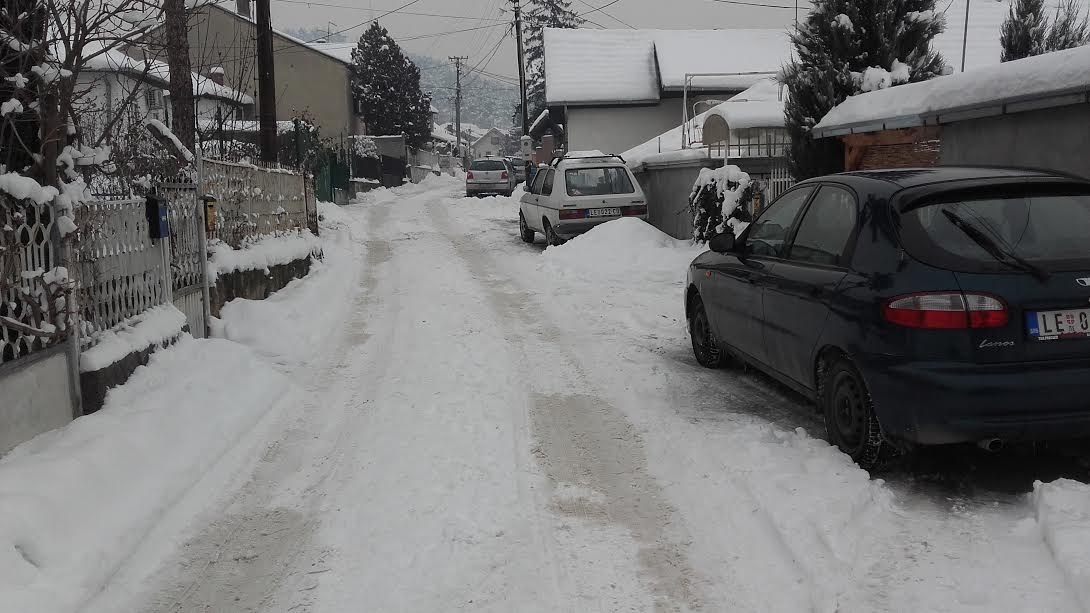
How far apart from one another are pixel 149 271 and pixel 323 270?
7437mm

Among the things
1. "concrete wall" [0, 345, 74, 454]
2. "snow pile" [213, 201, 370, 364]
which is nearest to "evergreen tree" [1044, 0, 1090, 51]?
"snow pile" [213, 201, 370, 364]

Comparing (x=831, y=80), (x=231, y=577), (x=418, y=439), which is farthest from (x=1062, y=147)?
(x=231, y=577)

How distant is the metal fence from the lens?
10047 mm

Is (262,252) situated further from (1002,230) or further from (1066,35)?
(1066,35)

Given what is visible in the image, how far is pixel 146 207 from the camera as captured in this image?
732 centimetres

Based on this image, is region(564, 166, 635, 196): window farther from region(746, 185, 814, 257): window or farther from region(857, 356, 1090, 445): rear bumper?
region(857, 356, 1090, 445): rear bumper

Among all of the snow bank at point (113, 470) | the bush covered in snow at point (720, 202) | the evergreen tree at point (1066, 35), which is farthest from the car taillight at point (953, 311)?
the evergreen tree at point (1066, 35)

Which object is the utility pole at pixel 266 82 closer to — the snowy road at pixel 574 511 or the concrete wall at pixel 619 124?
the snowy road at pixel 574 511

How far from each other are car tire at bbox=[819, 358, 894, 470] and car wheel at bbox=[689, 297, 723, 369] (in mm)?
2174

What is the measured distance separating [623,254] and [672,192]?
3694mm

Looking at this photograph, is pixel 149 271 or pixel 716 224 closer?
pixel 149 271

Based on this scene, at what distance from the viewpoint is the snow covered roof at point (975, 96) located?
760 centimetres

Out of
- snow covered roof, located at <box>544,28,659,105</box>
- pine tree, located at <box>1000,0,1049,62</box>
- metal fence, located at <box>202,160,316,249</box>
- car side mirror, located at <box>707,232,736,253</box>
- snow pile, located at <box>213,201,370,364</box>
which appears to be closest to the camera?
car side mirror, located at <box>707,232,736,253</box>

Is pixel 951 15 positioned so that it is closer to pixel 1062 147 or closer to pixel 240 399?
pixel 1062 147
